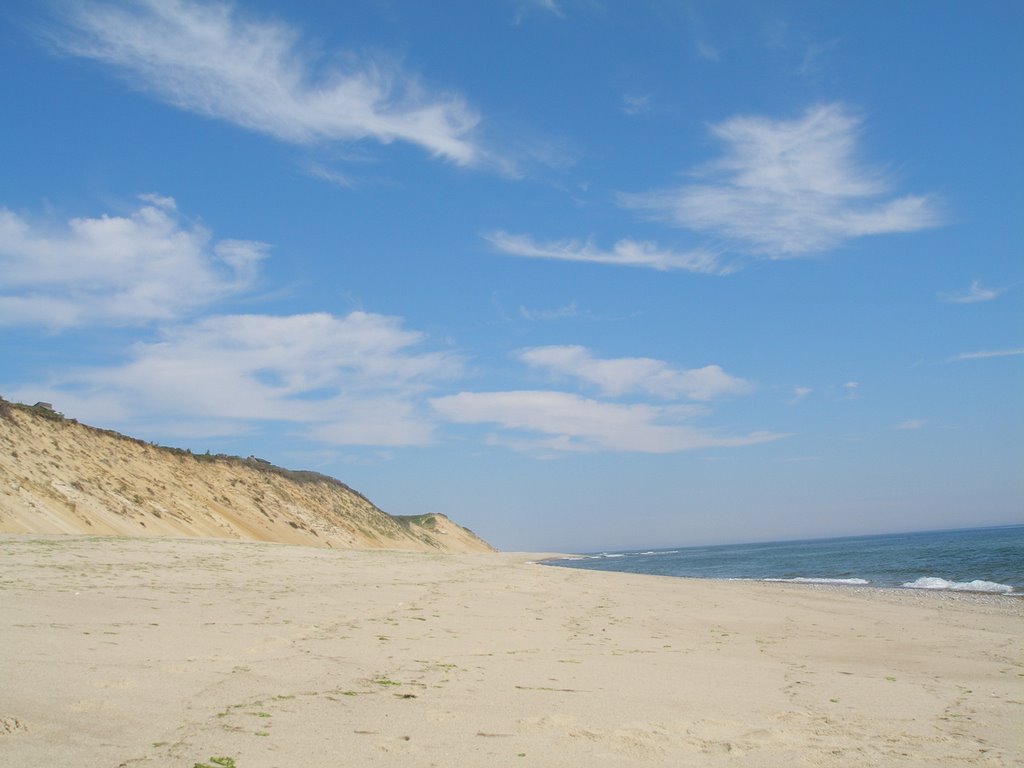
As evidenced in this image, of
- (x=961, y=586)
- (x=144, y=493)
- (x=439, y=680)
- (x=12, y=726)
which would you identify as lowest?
(x=961, y=586)

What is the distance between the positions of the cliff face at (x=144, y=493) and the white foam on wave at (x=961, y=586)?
31401 millimetres

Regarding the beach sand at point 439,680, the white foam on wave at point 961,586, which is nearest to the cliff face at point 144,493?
the beach sand at point 439,680

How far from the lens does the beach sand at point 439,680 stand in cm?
531

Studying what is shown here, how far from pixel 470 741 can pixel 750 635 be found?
9.69 m

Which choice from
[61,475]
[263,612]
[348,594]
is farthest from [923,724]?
[61,475]

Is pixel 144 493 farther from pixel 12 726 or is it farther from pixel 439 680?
pixel 12 726

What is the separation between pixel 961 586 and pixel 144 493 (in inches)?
1415

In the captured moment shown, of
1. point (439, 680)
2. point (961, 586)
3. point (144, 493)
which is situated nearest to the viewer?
point (439, 680)

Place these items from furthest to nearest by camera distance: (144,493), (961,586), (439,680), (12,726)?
(144,493), (961,586), (439,680), (12,726)

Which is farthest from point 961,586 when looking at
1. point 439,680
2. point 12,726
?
point 12,726

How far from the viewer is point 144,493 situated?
3316 centimetres

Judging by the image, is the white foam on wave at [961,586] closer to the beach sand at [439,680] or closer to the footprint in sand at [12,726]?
the beach sand at [439,680]

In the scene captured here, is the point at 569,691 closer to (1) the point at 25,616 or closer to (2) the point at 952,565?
(1) the point at 25,616

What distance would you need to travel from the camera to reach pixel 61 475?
2872 cm
